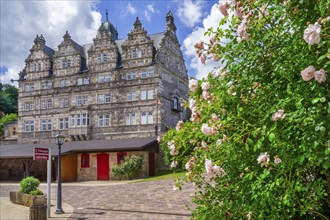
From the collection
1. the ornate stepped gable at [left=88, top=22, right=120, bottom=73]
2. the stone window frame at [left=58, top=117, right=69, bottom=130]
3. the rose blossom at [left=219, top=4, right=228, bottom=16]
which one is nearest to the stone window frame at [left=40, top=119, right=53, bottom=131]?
the stone window frame at [left=58, top=117, right=69, bottom=130]

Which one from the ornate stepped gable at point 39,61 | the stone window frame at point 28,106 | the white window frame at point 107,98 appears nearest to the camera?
the white window frame at point 107,98

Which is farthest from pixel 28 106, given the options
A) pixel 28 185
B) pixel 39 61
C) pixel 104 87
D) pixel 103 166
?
pixel 28 185

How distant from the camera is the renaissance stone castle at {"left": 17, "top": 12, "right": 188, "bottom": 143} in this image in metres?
31.8

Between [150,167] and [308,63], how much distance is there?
78.4 ft

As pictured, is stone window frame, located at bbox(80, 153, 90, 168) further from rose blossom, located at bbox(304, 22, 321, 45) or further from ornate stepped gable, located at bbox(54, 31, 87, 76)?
rose blossom, located at bbox(304, 22, 321, 45)

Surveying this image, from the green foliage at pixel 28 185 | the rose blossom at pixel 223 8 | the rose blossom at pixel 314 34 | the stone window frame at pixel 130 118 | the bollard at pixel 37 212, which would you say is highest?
the stone window frame at pixel 130 118

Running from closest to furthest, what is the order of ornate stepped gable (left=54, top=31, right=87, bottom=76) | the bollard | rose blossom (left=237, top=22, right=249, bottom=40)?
rose blossom (left=237, top=22, right=249, bottom=40) → the bollard → ornate stepped gable (left=54, top=31, right=87, bottom=76)

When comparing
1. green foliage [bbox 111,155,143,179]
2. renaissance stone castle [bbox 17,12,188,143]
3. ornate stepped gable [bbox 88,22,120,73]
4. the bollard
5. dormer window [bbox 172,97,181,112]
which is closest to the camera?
the bollard

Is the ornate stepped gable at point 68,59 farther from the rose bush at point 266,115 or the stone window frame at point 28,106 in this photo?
the rose bush at point 266,115

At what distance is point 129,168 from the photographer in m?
23.5

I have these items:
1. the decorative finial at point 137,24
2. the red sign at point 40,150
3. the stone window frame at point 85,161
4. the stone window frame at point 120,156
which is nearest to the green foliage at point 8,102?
the decorative finial at point 137,24

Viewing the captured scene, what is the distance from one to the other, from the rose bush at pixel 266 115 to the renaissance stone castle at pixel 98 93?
22997 millimetres

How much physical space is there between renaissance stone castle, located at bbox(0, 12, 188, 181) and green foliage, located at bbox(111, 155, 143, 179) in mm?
2556

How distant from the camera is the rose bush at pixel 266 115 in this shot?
2.30 metres
